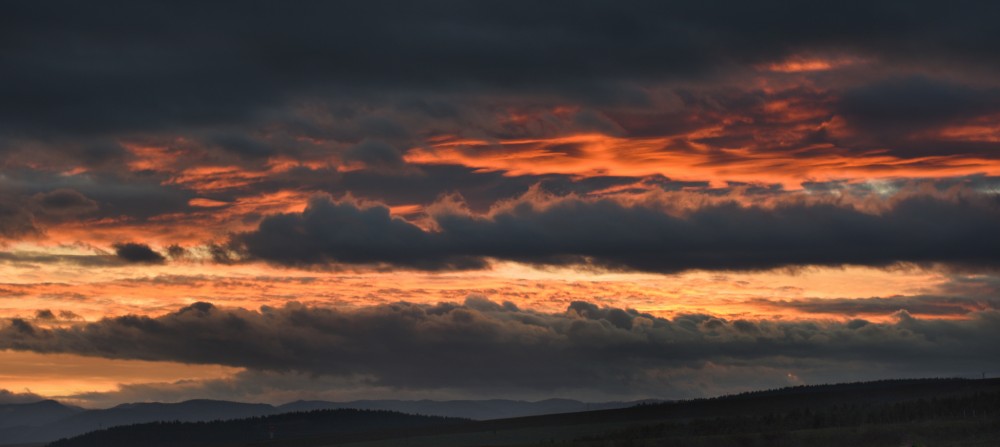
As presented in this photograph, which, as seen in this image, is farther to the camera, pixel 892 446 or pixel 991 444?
pixel 892 446

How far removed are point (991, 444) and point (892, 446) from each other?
1666 centimetres

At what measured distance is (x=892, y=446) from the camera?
655 feet

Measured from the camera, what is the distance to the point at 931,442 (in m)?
200

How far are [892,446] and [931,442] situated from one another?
6.20 metres

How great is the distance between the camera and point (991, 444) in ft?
614

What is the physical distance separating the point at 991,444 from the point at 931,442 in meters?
13.6

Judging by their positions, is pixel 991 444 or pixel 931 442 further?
pixel 931 442
